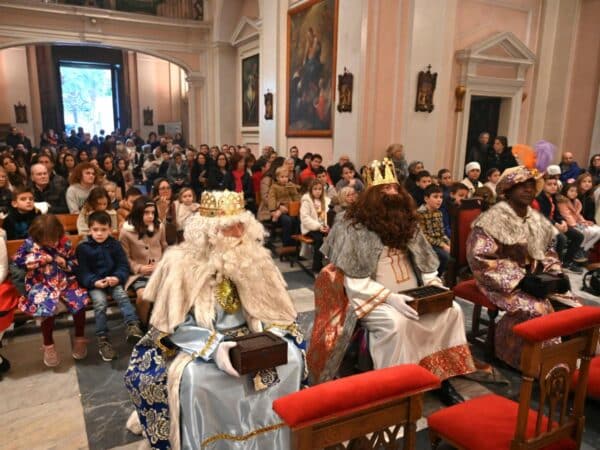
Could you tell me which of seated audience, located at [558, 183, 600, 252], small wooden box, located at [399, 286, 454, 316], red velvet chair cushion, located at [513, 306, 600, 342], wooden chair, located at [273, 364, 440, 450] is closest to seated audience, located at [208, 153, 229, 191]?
seated audience, located at [558, 183, 600, 252]

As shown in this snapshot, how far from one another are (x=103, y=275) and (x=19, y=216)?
1356 mm

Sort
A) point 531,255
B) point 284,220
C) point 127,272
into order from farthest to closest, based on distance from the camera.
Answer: point 284,220, point 127,272, point 531,255

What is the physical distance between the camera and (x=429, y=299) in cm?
320

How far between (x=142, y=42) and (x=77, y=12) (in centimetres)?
198

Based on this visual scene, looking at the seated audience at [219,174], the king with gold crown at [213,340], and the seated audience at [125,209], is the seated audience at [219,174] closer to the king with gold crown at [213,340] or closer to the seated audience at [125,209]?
the seated audience at [125,209]

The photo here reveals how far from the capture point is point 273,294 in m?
2.67

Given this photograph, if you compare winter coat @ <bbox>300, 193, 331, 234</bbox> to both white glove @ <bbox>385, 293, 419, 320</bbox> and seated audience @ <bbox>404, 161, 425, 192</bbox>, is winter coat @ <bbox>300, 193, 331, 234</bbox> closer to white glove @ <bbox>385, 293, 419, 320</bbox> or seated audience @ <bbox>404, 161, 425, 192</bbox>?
seated audience @ <bbox>404, 161, 425, 192</bbox>

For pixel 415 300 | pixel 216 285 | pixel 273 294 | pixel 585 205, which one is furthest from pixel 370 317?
pixel 585 205

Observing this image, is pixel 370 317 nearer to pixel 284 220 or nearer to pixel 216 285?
pixel 216 285

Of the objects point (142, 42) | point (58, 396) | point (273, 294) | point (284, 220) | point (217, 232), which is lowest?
point (58, 396)

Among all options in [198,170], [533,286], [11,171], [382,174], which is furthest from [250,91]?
[533,286]

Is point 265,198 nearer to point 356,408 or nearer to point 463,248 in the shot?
point 463,248

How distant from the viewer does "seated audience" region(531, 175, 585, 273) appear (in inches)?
273

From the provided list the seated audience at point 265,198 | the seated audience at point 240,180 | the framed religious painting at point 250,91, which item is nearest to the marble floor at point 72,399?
the seated audience at point 265,198
